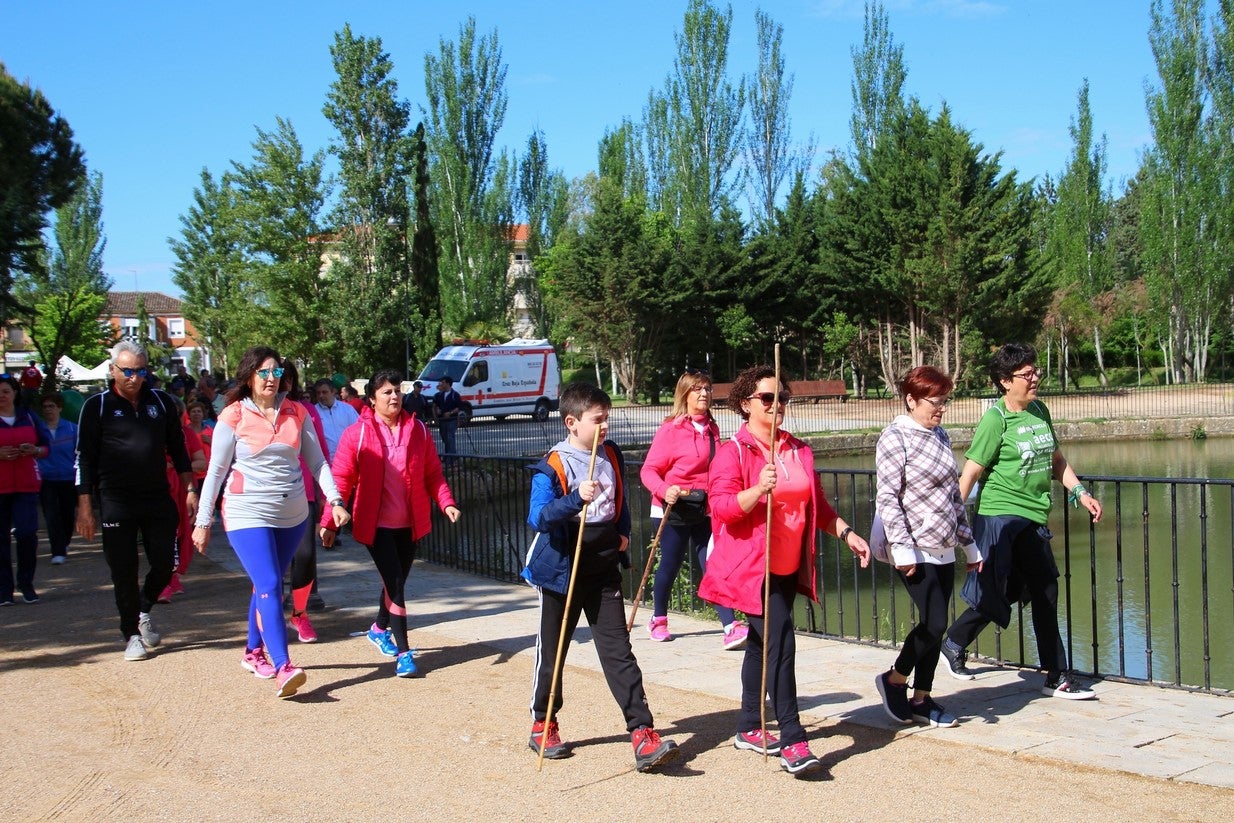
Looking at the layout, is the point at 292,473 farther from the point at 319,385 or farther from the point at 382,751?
the point at 319,385

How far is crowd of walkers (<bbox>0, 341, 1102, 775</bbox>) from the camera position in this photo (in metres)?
4.68

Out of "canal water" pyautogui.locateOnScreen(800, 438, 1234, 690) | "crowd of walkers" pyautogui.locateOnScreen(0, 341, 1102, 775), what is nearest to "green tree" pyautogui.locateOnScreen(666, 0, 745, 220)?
"canal water" pyautogui.locateOnScreen(800, 438, 1234, 690)

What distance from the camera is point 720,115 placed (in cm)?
4997

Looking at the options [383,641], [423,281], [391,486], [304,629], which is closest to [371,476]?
[391,486]

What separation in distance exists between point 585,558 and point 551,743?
815 mm

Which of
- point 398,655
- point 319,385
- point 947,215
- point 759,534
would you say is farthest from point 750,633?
point 947,215

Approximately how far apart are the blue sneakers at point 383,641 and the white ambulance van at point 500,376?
85.9ft

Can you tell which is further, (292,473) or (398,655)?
(398,655)

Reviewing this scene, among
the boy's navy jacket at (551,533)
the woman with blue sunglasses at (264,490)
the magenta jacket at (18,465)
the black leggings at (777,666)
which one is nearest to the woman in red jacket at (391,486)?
the woman with blue sunglasses at (264,490)

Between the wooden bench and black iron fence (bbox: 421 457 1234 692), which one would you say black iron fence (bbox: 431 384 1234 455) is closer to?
the wooden bench

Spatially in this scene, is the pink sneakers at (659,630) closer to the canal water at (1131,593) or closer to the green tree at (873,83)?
the canal water at (1131,593)

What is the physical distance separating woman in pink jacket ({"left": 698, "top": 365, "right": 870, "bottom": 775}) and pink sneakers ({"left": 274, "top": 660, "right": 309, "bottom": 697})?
2.34m

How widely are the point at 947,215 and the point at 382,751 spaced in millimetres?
38052

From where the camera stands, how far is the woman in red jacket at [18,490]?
8.58 meters
